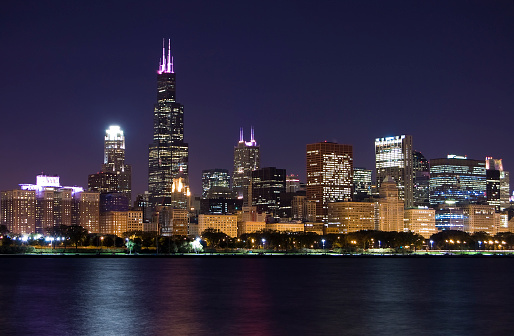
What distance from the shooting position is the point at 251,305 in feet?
242

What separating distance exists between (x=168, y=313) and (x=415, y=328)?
19.8m

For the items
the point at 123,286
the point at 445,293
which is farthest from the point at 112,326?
the point at 445,293

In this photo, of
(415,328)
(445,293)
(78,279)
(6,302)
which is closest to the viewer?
(415,328)

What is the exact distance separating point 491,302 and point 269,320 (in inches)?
1101

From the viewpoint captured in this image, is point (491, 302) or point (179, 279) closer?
point (491, 302)

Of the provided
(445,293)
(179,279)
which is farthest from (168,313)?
(179,279)

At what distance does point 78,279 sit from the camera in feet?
356

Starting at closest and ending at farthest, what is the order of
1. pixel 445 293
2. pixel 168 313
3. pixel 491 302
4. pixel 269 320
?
pixel 269 320
pixel 168 313
pixel 491 302
pixel 445 293

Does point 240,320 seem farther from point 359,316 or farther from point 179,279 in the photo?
point 179,279

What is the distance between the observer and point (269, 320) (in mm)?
61750

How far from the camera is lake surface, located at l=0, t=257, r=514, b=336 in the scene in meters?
57.8

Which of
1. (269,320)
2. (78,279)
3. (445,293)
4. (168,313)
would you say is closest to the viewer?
(269,320)

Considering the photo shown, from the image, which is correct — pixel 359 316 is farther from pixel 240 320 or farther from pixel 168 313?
pixel 168 313

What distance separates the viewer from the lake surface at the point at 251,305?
57.8 meters
